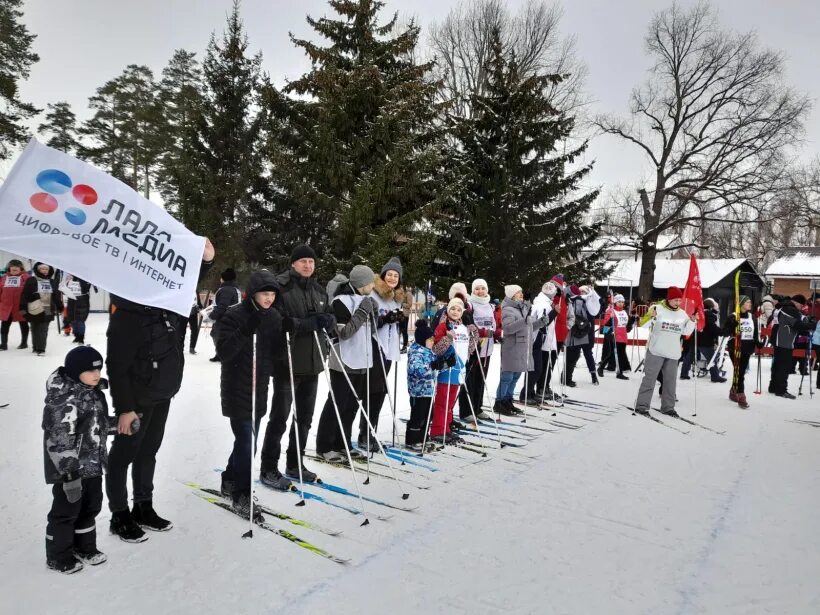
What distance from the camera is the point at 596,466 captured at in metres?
5.80

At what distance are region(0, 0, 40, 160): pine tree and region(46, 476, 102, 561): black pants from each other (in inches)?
950

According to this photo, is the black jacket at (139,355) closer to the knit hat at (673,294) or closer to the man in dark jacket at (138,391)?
Answer: the man in dark jacket at (138,391)

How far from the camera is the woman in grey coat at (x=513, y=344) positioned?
26.4 ft

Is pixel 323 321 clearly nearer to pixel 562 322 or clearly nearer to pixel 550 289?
pixel 550 289

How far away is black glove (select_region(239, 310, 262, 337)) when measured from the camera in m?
4.10

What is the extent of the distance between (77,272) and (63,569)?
1668 millimetres

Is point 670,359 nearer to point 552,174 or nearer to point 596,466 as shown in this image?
point 596,466

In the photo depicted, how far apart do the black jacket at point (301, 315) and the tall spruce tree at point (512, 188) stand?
1420cm

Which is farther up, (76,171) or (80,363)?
(76,171)

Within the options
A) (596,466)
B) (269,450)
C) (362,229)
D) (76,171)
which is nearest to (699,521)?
(596,466)

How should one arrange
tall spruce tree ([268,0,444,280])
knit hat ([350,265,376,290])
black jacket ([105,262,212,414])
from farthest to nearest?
tall spruce tree ([268,0,444,280])
knit hat ([350,265,376,290])
black jacket ([105,262,212,414])

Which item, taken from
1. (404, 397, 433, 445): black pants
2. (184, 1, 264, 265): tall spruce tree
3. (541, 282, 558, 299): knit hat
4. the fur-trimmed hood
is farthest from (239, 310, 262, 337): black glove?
(184, 1, 264, 265): tall spruce tree

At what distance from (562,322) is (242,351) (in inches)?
283

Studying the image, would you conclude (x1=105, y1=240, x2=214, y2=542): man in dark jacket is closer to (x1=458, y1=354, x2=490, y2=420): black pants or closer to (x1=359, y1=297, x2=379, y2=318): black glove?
(x1=359, y1=297, x2=379, y2=318): black glove
